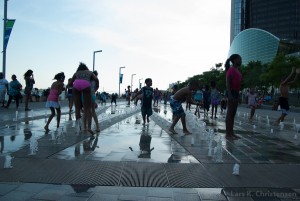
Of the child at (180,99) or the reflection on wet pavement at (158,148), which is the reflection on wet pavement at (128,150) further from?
the child at (180,99)

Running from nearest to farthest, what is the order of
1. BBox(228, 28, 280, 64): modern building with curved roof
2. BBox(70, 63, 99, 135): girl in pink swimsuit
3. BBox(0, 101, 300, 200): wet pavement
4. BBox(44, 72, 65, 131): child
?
BBox(0, 101, 300, 200): wet pavement
BBox(70, 63, 99, 135): girl in pink swimsuit
BBox(44, 72, 65, 131): child
BBox(228, 28, 280, 64): modern building with curved roof

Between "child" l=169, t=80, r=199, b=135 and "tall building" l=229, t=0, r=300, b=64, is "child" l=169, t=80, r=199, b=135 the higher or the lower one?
the lower one

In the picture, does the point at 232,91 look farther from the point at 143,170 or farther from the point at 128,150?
the point at 143,170

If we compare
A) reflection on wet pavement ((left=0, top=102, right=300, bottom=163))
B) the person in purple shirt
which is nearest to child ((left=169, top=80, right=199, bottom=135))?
reflection on wet pavement ((left=0, top=102, right=300, bottom=163))

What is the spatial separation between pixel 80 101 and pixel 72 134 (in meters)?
0.89

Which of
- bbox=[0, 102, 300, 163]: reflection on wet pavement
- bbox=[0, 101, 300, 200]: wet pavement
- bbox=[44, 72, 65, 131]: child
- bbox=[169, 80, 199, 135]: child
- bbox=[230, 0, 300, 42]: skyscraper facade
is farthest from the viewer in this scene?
bbox=[230, 0, 300, 42]: skyscraper facade

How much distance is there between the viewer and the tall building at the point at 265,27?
127 m

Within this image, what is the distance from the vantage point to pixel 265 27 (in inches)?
5719

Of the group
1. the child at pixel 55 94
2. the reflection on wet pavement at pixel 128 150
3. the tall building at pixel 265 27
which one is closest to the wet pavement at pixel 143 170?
the reflection on wet pavement at pixel 128 150

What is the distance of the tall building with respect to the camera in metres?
127

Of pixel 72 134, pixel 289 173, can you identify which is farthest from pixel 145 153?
pixel 72 134

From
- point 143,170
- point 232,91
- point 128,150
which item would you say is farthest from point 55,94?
point 143,170

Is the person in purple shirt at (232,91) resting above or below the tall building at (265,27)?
below

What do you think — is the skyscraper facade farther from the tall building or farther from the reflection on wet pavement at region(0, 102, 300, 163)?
the reflection on wet pavement at region(0, 102, 300, 163)
